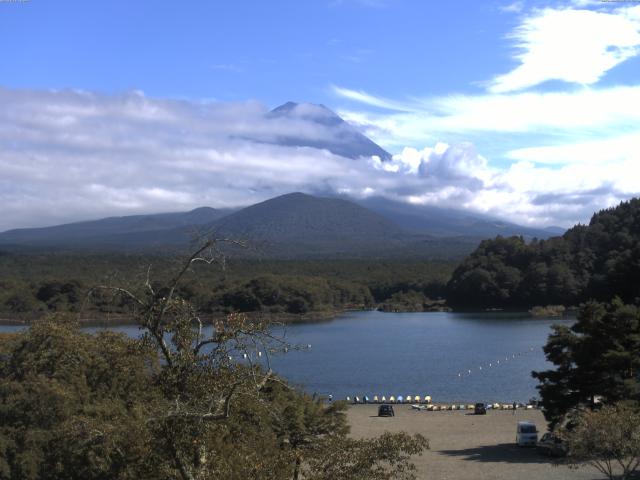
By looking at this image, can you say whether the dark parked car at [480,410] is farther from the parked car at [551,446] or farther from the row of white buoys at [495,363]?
the row of white buoys at [495,363]

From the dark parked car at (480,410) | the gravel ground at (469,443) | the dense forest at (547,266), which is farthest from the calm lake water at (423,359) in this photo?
the dense forest at (547,266)

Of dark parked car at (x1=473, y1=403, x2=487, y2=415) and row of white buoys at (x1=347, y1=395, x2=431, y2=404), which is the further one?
row of white buoys at (x1=347, y1=395, x2=431, y2=404)

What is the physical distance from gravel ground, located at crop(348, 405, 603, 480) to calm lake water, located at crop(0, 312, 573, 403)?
3.28 meters

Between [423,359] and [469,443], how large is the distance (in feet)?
72.3

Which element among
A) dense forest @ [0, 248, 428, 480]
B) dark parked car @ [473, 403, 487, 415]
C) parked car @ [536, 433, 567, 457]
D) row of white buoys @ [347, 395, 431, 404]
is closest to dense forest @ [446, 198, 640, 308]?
row of white buoys @ [347, 395, 431, 404]

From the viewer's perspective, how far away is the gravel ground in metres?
15.9

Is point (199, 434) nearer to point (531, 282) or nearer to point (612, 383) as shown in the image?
point (612, 383)

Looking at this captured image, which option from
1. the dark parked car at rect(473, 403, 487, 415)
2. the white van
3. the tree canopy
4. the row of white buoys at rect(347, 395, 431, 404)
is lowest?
the row of white buoys at rect(347, 395, 431, 404)

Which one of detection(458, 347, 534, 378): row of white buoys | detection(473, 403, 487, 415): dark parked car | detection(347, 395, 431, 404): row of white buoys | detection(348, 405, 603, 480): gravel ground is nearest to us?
detection(348, 405, 603, 480): gravel ground

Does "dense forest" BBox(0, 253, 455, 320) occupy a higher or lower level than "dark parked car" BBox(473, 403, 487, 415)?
higher

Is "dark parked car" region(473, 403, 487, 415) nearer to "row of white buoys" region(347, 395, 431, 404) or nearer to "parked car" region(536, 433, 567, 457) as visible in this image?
"row of white buoys" region(347, 395, 431, 404)

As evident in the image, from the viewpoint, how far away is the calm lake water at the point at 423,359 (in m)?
33.2

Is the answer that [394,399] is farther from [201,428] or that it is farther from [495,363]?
[201,428]

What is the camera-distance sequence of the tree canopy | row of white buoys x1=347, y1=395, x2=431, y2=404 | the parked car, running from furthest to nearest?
1. row of white buoys x1=347, y1=395, x2=431, y2=404
2. the parked car
3. the tree canopy
